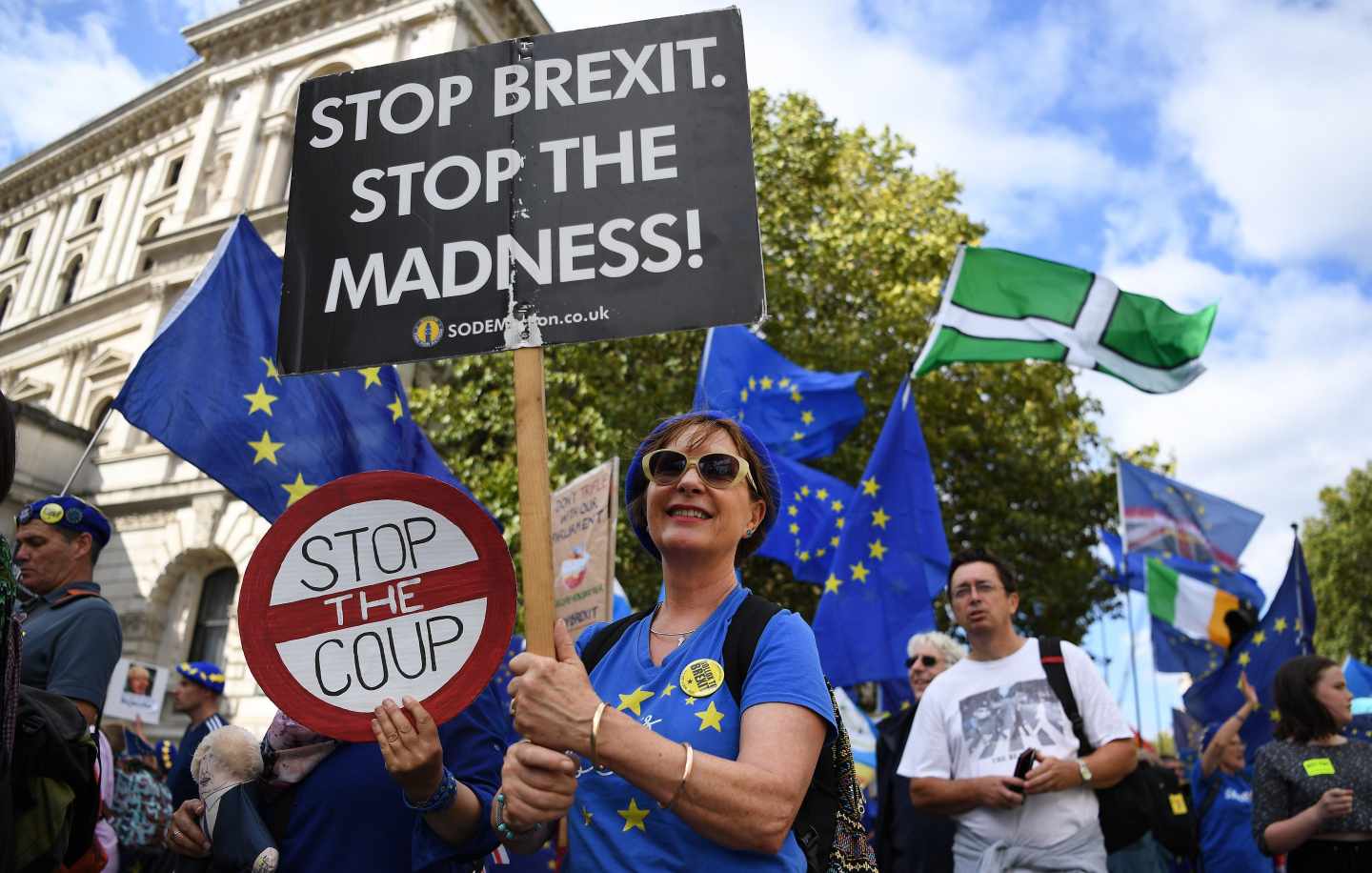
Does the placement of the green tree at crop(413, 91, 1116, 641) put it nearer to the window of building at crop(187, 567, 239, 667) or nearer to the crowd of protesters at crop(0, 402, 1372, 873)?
the window of building at crop(187, 567, 239, 667)

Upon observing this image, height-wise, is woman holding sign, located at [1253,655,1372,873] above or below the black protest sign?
below

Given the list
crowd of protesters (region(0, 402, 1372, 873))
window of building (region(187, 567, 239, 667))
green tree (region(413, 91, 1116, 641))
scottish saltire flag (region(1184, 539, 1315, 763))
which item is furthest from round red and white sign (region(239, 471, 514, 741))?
window of building (region(187, 567, 239, 667))

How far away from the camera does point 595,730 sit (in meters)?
1.55

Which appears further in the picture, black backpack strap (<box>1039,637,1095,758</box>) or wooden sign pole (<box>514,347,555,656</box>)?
black backpack strap (<box>1039,637,1095,758</box>)

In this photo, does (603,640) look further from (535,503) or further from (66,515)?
(66,515)

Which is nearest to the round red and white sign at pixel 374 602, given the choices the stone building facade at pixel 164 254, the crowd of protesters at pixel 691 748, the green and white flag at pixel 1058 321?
the crowd of protesters at pixel 691 748

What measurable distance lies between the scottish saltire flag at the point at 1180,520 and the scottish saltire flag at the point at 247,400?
880 cm

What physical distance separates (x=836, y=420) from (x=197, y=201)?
1904cm

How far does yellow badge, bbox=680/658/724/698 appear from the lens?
71.6 inches

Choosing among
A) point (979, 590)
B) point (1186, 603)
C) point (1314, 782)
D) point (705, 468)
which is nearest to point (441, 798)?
point (705, 468)

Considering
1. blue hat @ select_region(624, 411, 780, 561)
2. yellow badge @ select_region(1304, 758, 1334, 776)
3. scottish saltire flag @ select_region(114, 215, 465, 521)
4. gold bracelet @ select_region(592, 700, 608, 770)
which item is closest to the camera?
gold bracelet @ select_region(592, 700, 608, 770)

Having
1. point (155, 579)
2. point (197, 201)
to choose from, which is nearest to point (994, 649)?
point (155, 579)

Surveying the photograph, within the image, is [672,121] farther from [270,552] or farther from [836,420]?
[836,420]

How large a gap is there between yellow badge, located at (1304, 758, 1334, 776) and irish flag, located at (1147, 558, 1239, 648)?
6.12m
